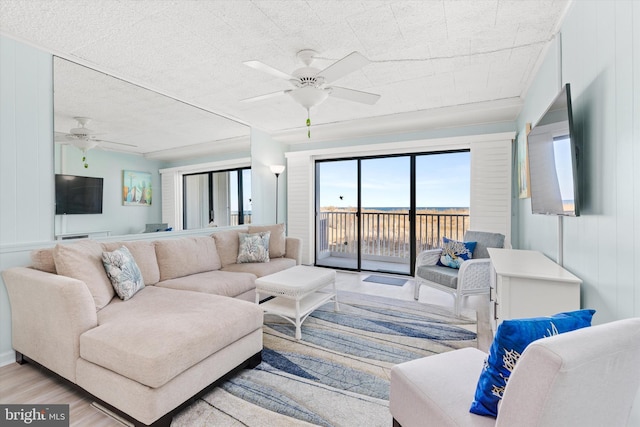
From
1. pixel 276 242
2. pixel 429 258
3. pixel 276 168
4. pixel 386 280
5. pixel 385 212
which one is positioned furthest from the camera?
pixel 385 212

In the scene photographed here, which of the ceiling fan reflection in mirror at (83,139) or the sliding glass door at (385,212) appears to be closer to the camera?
the ceiling fan reflection in mirror at (83,139)

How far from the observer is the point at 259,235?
383 cm

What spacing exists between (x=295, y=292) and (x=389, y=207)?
10.6 ft

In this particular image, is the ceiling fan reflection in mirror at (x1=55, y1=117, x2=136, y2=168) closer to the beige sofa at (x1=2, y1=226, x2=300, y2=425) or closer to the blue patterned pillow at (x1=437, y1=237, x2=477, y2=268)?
the beige sofa at (x1=2, y1=226, x2=300, y2=425)

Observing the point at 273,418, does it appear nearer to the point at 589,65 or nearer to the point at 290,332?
the point at 290,332

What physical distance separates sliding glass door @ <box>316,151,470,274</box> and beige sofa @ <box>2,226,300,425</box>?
3.41m

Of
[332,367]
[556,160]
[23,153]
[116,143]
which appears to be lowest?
[332,367]

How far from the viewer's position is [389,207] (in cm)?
530

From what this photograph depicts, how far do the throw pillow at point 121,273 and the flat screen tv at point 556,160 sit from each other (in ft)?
9.64

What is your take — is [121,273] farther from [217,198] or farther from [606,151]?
[606,151]

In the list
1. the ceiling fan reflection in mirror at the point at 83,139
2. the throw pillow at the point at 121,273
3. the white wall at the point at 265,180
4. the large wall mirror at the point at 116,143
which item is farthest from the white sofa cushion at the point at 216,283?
the white wall at the point at 265,180

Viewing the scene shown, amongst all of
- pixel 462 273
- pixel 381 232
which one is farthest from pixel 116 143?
pixel 381 232

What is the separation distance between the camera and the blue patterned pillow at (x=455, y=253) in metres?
3.36

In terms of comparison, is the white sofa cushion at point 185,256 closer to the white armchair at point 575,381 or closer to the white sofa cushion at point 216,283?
the white sofa cushion at point 216,283
